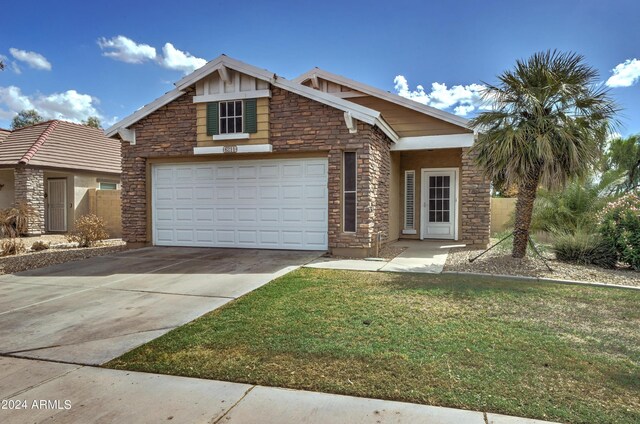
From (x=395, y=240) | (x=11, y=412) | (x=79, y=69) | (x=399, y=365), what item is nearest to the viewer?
(x=11, y=412)

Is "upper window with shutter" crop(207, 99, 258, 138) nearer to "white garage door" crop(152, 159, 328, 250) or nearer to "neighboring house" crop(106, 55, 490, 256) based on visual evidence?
"neighboring house" crop(106, 55, 490, 256)

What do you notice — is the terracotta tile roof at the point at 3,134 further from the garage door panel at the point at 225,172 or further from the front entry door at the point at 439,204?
the front entry door at the point at 439,204

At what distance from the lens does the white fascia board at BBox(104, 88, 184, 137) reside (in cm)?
1075

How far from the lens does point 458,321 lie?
4.77m

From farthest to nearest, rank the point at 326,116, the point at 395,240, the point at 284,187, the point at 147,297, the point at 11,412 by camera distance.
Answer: the point at 395,240
the point at 284,187
the point at 326,116
the point at 147,297
the point at 11,412

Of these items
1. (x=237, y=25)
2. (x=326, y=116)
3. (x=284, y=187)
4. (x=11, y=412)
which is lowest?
(x=11, y=412)

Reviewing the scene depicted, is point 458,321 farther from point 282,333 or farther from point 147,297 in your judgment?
point 147,297

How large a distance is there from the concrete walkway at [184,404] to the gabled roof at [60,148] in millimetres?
15456

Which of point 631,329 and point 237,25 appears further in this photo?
point 237,25

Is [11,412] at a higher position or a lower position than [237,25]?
lower

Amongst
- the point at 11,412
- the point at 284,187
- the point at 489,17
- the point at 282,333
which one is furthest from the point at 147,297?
the point at 489,17

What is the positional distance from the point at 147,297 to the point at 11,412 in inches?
127

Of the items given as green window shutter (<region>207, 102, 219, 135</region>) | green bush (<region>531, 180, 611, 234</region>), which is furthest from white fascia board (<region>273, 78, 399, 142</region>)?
green bush (<region>531, 180, 611, 234</region>)

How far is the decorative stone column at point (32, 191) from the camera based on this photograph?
15.5m
